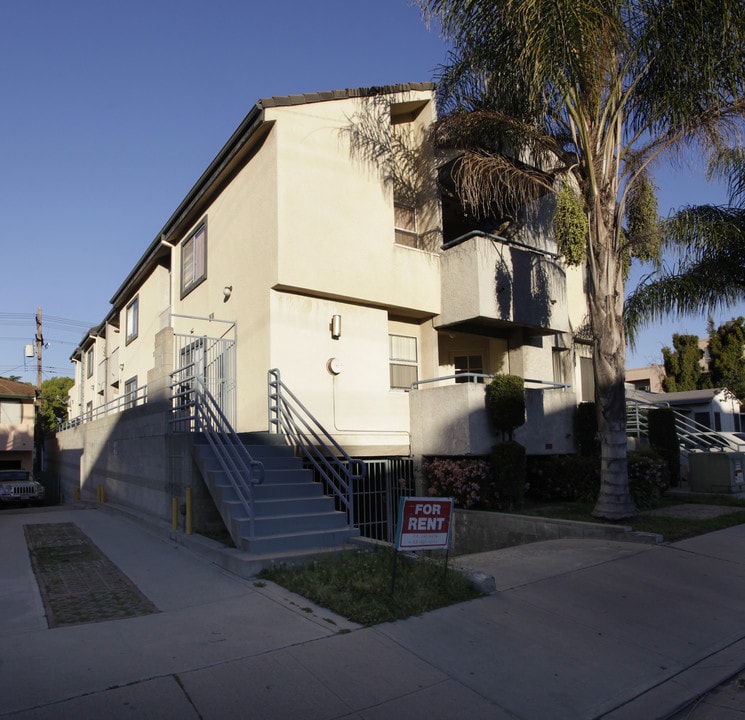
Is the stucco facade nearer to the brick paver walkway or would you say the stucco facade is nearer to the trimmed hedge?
the trimmed hedge

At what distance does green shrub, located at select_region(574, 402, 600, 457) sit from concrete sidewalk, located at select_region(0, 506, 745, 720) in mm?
6175

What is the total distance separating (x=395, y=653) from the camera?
494 centimetres

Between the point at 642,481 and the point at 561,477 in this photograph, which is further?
the point at 561,477

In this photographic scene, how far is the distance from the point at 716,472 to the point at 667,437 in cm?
131

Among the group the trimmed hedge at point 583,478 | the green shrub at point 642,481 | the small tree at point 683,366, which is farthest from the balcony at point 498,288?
the small tree at point 683,366

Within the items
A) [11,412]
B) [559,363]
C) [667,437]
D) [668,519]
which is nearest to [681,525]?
[668,519]

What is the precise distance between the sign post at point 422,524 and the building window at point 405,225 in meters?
8.25

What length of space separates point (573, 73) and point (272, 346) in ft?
21.4

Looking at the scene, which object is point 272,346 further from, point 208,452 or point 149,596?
point 149,596

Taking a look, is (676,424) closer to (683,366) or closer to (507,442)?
(507,442)

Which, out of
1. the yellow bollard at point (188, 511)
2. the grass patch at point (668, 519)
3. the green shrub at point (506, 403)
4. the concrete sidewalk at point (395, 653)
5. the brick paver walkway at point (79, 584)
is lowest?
the concrete sidewalk at point (395, 653)

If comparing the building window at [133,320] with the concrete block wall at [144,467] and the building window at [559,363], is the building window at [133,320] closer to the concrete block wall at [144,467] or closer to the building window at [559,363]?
the concrete block wall at [144,467]

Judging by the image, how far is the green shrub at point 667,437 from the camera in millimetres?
14688

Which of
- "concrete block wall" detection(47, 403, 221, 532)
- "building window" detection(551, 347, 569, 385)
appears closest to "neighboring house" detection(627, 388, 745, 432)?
"building window" detection(551, 347, 569, 385)
